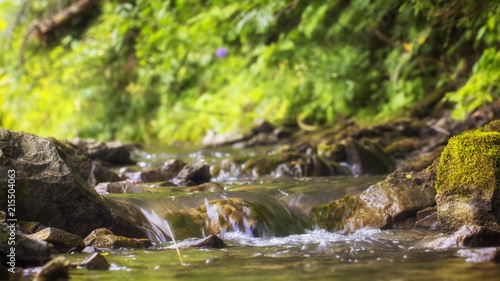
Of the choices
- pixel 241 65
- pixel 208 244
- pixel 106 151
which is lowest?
pixel 208 244

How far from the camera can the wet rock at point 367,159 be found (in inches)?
220

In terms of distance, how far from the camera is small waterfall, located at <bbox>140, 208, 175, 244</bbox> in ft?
10.7

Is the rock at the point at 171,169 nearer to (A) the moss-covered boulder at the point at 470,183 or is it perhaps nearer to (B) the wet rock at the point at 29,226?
(B) the wet rock at the point at 29,226

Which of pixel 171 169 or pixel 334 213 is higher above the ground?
pixel 171 169

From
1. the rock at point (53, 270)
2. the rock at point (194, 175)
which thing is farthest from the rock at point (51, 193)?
the rock at point (194, 175)

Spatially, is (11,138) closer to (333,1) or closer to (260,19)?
(260,19)

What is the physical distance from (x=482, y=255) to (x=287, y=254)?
1014mm

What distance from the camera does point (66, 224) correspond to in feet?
10.2

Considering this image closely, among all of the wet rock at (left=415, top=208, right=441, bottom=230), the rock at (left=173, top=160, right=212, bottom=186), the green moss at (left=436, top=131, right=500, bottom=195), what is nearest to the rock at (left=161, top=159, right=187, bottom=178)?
the rock at (left=173, top=160, right=212, bottom=186)

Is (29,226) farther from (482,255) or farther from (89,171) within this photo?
(482,255)

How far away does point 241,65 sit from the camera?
1205cm

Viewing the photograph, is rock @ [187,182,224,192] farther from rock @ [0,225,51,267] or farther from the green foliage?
the green foliage

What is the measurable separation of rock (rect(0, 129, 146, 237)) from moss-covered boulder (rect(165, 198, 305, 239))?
34 cm

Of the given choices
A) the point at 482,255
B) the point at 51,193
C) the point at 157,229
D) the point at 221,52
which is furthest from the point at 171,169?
the point at 221,52
